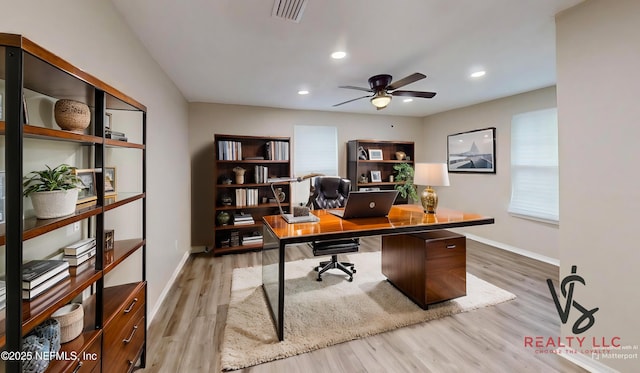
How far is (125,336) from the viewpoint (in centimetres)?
142

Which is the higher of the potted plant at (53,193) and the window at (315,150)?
the window at (315,150)

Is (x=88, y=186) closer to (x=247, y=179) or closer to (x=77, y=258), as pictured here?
(x=77, y=258)

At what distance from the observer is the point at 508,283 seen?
116 inches

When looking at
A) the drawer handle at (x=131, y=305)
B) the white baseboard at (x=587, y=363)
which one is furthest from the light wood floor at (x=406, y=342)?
the drawer handle at (x=131, y=305)

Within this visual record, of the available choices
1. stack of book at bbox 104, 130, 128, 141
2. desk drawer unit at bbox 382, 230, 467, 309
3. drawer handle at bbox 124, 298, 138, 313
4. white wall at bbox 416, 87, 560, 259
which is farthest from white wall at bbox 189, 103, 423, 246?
desk drawer unit at bbox 382, 230, 467, 309

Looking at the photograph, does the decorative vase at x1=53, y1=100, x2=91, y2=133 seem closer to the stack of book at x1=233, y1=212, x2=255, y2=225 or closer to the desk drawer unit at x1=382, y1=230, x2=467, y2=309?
the desk drawer unit at x1=382, y1=230, x2=467, y2=309

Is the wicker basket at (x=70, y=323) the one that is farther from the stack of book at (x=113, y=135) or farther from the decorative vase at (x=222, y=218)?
the decorative vase at (x=222, y=218)

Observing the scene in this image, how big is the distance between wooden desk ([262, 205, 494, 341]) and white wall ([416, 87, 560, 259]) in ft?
Answer: 7.19

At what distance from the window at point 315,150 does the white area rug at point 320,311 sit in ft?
7.01

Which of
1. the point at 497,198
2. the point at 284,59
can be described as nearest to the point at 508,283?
the point at 497,198

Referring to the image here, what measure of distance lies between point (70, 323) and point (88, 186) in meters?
0.64

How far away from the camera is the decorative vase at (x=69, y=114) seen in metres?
1.12

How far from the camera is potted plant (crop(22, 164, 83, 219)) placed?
3.10 feet

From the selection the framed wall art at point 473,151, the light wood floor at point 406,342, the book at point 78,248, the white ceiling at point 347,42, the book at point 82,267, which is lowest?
the light wood floor at point 406,342
